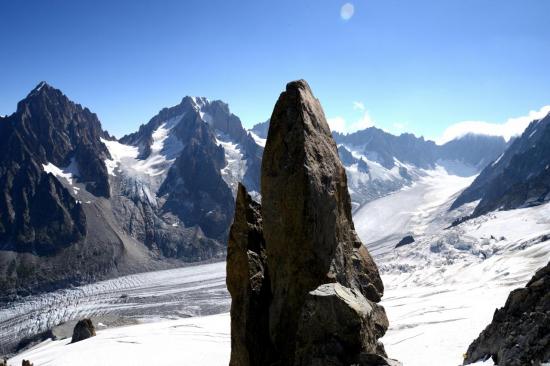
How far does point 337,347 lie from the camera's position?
14.4m

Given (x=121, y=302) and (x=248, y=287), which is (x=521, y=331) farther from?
(x=121, y=302)

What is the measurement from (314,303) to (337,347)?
1.54 meters

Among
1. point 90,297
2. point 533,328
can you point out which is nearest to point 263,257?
point 533,328

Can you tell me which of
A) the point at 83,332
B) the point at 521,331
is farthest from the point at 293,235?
the point at 83,332

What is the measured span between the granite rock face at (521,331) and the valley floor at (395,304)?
1133 cm

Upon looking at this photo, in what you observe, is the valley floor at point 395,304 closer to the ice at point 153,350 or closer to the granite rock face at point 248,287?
the ice at point 153,350

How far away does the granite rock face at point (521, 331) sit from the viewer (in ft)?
43.9

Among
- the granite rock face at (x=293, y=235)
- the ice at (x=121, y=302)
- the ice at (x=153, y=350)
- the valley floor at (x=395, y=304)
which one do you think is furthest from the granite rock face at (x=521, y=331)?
the ice at (x=121, y=302)

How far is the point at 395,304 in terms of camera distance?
250 ft

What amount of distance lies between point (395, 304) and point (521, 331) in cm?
6359

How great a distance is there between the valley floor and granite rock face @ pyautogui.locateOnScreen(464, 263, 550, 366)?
11334 mm

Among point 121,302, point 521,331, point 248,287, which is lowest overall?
point 121,302

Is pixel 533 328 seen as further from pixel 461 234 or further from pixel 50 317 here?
pixel 50 317

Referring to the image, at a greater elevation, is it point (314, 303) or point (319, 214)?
point (319, 214)
